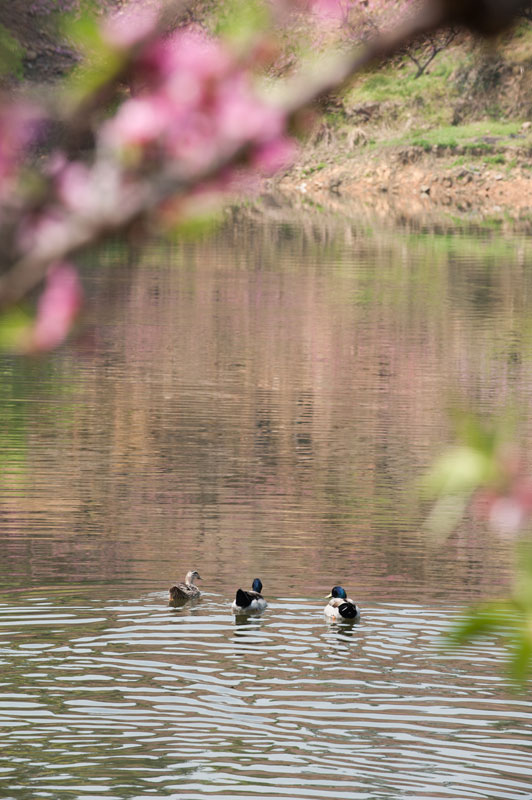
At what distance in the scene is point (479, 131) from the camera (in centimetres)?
8875

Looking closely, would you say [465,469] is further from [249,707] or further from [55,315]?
[249,707]

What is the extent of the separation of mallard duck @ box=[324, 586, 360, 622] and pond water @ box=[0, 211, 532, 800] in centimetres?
15

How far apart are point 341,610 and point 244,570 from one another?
2348 mm

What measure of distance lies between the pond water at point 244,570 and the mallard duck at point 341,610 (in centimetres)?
15

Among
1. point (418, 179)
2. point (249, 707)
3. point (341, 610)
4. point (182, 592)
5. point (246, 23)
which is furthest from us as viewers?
point (418, 179)

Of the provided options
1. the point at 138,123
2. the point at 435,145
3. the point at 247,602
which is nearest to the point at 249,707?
the point at 247,602

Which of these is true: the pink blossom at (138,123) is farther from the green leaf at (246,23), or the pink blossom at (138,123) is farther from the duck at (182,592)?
the duck at (182,592)

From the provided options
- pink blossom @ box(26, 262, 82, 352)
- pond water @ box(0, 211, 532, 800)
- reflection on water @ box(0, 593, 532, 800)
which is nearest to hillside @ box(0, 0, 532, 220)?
pond water @ box(0, 211, 532, 800)

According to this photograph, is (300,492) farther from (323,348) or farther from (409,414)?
(323,348)

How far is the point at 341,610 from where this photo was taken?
13.3 metres

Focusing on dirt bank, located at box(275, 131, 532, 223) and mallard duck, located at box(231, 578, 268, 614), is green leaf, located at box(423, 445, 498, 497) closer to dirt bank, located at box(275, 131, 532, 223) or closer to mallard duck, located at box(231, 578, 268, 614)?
mallard duck, located at box(231, 578, 268, 614)

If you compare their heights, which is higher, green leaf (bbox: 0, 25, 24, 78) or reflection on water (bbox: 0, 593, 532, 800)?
green leaf (bbox: 0, 25, 24, 78)

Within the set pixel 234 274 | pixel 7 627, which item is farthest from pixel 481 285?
pixel 7 627

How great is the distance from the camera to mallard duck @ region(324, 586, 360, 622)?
524 inches
